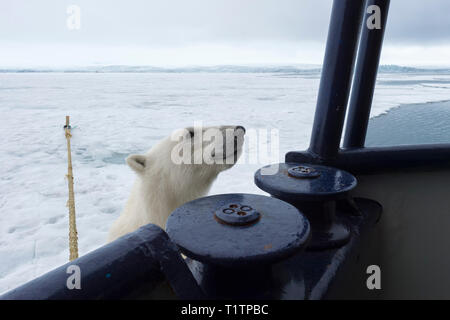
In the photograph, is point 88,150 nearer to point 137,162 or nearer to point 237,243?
point 137,162

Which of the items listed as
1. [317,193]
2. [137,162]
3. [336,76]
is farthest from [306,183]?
[137,162]

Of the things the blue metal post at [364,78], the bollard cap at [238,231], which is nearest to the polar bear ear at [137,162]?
the bollard cap at [238,231]

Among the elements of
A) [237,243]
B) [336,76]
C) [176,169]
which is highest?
[336,76]

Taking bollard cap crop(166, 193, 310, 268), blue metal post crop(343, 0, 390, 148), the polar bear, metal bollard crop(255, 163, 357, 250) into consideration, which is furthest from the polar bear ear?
blue metal post crop(343, 0, 390, 148)

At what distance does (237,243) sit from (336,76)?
1257 millimetres

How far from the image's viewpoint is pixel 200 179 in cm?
204

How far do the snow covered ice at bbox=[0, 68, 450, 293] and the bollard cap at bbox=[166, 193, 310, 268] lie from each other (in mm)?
2146

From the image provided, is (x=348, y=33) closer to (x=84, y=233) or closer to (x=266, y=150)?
(x=84, y=233)

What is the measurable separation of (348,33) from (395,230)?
1.23 meters

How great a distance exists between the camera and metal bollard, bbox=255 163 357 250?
1.22 metres

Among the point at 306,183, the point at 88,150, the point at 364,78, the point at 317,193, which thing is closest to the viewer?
the point at 317,193

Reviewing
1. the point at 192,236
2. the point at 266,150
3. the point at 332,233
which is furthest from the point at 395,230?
the point at 266,150

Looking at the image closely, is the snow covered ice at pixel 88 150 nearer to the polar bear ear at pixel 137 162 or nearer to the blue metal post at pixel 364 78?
the blue metal post at pixel 364 78

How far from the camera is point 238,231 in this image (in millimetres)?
896
